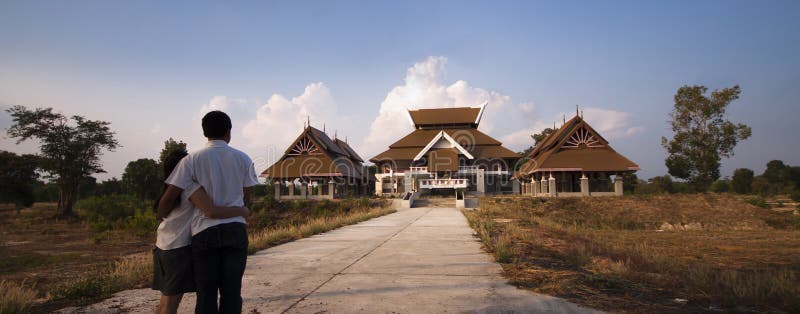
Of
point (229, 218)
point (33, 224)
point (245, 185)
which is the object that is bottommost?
point (33, 224)

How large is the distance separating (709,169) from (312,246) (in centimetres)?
3534

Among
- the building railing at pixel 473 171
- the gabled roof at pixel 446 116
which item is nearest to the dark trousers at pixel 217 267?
the building railing at pixel 473 171

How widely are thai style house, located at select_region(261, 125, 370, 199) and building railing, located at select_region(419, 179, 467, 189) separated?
278 inches

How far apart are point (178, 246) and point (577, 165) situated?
32532 millimetres

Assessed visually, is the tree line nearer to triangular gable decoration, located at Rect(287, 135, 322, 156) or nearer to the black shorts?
triangular gable decoration, located at Rect(287, 135, 322, 156)

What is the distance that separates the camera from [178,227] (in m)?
3.03

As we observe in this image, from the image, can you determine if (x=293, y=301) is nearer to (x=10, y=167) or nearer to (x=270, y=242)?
(x=270, y=242)

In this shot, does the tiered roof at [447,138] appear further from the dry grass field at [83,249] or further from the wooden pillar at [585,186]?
the dry grass field at [83,249]

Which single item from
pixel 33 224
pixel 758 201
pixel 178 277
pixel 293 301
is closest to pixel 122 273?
pixel 293 301

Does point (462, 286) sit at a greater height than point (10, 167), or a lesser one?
lesser

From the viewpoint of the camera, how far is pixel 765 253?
1298 cm

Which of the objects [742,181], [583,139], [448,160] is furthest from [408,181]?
[742,181]

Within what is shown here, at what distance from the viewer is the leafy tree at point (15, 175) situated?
3750cm

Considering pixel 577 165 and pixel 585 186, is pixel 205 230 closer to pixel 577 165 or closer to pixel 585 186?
pixel 585 186
